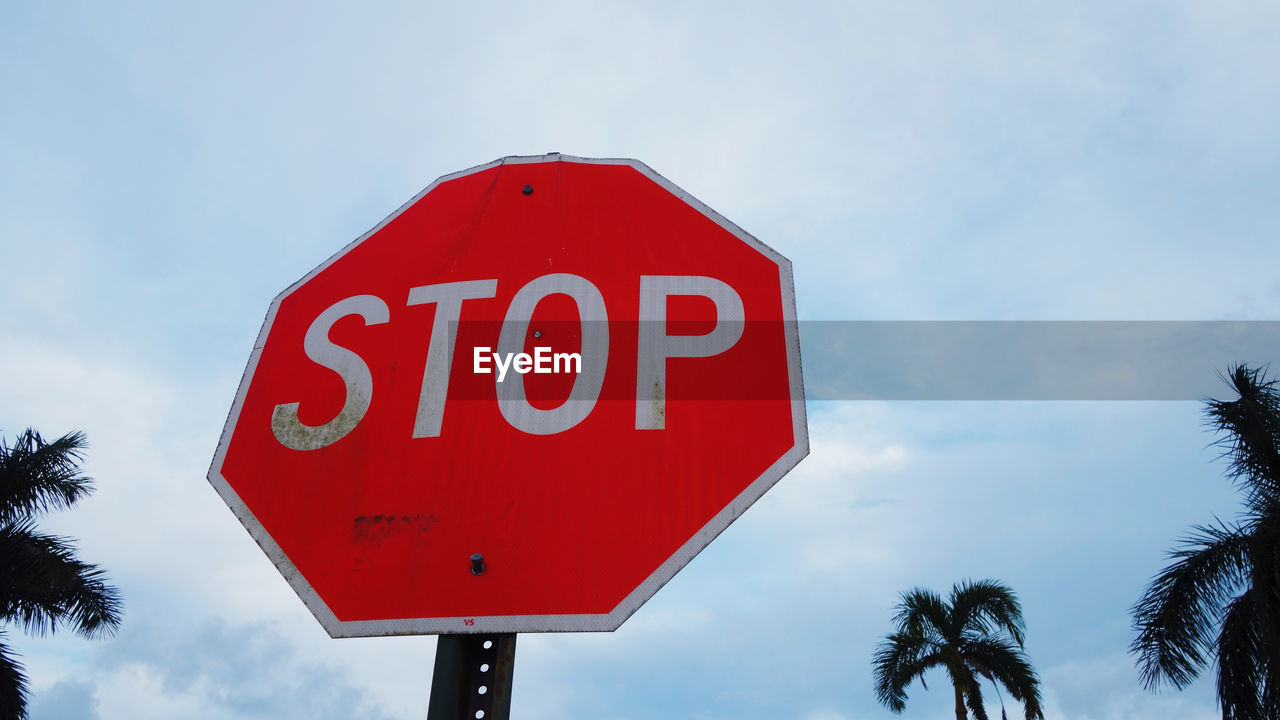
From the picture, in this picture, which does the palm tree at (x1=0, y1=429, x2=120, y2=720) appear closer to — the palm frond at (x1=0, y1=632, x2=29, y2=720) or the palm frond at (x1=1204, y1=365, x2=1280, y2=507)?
the palm frond at (x1=0, y1=632, x2=29, y2=720)

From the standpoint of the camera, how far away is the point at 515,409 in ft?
10.5

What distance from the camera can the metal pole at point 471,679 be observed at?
2.74 m

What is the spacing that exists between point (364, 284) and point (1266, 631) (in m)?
9.07

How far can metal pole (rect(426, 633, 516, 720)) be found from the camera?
108 inches

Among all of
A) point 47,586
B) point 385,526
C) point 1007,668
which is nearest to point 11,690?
point 47,586

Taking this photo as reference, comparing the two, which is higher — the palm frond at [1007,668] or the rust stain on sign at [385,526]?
the palm frond at [1007,668]

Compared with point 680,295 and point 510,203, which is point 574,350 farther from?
point 510,203

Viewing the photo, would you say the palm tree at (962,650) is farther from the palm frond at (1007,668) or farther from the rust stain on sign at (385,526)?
the rust stain on sign at (385,526)

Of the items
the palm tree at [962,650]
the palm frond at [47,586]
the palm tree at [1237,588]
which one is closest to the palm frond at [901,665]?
the palm tree at [962,650]

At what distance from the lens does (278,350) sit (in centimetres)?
370

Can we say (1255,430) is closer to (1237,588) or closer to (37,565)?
(1237,588)

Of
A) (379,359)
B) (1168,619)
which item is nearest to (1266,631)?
(1168,619)

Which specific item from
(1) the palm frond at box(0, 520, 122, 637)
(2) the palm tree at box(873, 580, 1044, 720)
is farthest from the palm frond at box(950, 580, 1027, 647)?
(1) the palm frond at box(0, 520, 122, 637)

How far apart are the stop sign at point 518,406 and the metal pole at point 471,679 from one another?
0.46ft
